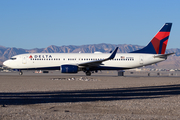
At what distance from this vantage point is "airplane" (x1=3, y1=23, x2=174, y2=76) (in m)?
44.5

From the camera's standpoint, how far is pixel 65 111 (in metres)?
10.7

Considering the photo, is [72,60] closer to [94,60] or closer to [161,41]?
[94,60]

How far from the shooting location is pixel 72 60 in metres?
45.2

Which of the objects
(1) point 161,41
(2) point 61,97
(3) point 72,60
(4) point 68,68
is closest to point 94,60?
(3) point 72,60

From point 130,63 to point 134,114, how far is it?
36.1 m

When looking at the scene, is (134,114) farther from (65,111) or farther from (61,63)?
(61,63)

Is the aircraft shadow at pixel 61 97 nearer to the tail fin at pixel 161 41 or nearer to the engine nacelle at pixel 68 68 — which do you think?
the engine nacelle at pixel 68 68

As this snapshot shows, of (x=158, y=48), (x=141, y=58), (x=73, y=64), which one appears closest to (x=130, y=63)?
(x=141, y=58)

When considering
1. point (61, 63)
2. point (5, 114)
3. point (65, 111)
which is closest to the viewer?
point (5, 114)

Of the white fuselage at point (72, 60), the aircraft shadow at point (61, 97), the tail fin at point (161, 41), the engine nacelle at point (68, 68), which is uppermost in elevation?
the tail fin at point (161, 41)

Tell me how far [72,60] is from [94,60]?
3.77m

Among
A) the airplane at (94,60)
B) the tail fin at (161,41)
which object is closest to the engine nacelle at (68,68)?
the airplane at (94,60)

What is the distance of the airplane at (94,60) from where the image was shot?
44469mm

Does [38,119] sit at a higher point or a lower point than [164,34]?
lower
